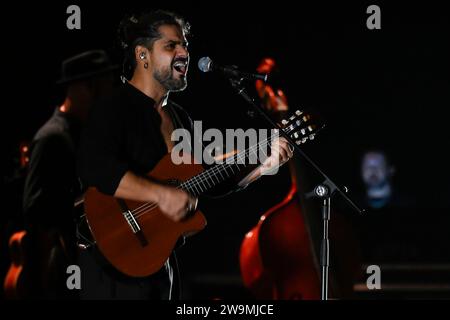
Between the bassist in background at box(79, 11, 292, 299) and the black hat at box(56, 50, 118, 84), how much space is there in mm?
1549

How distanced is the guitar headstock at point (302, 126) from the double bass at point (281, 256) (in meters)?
1.20

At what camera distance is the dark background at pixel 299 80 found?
223 inches

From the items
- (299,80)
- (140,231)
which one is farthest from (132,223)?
(299,80)

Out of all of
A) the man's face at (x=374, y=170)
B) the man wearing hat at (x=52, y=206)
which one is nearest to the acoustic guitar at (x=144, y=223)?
the man wearing hat at (x=52, y=206)

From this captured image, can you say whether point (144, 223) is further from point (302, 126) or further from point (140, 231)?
point (302, 126)

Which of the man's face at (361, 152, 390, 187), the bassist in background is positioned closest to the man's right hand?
the bassist in background

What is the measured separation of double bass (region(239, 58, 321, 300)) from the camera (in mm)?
4418

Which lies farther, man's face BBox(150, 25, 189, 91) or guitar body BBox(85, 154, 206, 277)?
man's face BBox(150, 25, 189, 91)

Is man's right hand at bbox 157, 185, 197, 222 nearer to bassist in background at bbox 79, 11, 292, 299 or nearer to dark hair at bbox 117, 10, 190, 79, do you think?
bassist in background at bbox 79, 11, 292, 299

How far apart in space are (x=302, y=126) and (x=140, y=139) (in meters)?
0.66

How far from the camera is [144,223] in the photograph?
3326 millimetres
